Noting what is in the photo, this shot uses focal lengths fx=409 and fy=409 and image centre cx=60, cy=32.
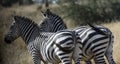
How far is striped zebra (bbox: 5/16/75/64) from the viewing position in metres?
9.19

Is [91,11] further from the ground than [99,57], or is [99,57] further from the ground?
[99,57]

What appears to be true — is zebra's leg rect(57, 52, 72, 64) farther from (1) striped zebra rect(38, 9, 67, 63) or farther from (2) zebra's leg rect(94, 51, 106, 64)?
(1) striped zebra rect(38, 9, 67, 63)

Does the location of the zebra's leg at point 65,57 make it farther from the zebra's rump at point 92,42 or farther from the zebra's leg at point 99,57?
the zebra's leg at point 99,57

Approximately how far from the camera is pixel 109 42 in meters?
10.1

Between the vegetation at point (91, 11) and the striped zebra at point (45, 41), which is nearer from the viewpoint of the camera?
the striped zebra at point (45, 41)

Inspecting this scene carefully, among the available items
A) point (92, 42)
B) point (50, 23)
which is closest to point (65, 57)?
point (92, 42)

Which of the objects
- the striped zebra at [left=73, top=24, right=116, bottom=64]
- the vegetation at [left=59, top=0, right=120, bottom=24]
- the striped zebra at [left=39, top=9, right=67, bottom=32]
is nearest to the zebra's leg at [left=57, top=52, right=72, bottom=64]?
the striped zebra at [left=73, top=24, right=116, bottom=64]

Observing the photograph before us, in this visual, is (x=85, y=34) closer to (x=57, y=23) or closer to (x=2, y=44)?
(x=57, y=23)

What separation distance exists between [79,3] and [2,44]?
9.86 metres

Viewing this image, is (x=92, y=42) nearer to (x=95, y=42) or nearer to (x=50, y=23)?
(x=95, y=42)

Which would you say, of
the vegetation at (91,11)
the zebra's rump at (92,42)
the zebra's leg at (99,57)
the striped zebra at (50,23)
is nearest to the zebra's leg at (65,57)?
the zebra's rump at (92,42)

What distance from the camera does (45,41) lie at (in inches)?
394

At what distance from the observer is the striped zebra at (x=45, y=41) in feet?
30.1

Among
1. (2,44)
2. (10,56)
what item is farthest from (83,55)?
(2,44)
